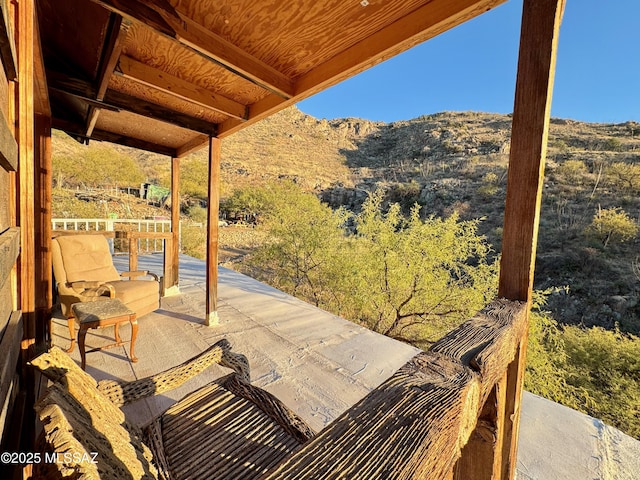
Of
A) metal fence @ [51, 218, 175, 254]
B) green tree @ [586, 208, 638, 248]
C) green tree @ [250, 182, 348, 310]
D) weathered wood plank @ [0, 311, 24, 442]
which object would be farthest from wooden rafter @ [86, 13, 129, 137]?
green tree @ [586, 208, 638, 248]

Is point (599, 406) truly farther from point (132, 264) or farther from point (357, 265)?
point (132, 264)

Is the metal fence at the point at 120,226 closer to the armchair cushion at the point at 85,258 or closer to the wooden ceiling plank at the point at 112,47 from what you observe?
the armchair cushion at the point at 85,258

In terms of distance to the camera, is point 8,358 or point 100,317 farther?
point 100,317

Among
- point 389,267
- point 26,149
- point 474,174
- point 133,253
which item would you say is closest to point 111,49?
point 26,149

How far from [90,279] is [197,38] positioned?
2.94 meters

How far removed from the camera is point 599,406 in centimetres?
362

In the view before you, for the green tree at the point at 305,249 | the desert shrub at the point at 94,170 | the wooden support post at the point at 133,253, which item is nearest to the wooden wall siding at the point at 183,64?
the wooden support post at the point at 133,253

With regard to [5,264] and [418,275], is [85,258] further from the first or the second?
[418,275]

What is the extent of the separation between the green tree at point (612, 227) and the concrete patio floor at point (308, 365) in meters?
11.9

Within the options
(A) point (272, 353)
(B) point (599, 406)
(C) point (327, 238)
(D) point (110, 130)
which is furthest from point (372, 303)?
(D) point (110, 130)

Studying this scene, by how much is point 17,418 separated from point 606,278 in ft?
41.1

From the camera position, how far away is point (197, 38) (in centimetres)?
136

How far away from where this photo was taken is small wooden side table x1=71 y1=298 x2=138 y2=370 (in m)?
2.05

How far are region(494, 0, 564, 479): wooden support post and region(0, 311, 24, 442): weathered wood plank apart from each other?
142 centimetres
